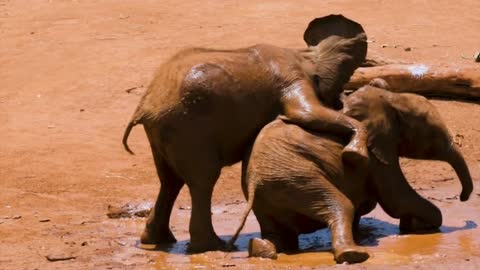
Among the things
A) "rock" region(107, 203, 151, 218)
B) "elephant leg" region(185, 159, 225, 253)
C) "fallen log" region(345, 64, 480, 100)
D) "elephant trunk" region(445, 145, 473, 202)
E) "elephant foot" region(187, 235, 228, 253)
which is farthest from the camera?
"fallen log" region(345, 64, 480, 100)

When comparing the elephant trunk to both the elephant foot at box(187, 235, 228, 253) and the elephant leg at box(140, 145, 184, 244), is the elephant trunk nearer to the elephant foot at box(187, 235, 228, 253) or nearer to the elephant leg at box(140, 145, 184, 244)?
the elephant foot at box(187, 235, 228, 253)

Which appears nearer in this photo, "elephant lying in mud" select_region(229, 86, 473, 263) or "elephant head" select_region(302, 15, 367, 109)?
"elephant lying in mud" select_region(229, 86, 473, 263)

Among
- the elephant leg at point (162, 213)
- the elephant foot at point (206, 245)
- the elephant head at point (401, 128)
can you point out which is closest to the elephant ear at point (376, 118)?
the elephant head at point (401, 128)

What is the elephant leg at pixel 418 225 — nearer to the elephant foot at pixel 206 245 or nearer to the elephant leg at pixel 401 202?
the elephant leg at pixel 401 202

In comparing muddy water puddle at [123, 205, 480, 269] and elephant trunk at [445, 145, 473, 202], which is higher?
elephant trunk at [445, 145, 473, 202]

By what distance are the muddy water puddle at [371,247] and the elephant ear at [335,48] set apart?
122 centimetres

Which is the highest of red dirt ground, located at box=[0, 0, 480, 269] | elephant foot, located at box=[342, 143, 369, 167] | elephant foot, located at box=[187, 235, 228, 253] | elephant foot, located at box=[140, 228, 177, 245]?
elephant foot, located at box=[342, 143, 369, 167]

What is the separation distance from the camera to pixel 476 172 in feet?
42.0

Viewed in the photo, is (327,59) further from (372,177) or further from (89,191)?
(89,191)

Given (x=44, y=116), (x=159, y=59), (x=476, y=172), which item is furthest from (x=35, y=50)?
(x=476, y=172)

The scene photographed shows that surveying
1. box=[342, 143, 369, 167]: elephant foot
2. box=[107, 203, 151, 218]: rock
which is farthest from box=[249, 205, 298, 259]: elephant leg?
box=[107, 203, 151, 218]: rock

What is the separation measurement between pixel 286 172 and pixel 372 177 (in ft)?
2.81

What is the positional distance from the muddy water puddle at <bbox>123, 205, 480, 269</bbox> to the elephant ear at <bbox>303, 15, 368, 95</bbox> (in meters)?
1.22

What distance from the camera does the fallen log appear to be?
14.6 meters
